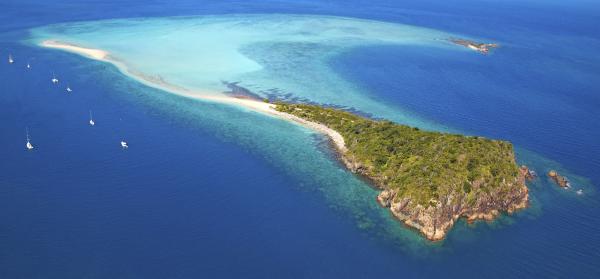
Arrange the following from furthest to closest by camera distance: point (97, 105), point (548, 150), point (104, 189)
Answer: point (97, 105) < point (548, 150) < point (104, 189)

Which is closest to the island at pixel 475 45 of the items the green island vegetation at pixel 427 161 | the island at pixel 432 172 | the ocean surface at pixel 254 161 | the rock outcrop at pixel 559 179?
the ocean surface at pixel 254 161

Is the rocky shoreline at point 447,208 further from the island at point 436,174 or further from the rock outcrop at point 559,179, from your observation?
the rock outcrop at point 559,179

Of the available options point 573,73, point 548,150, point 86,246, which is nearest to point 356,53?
point 573,73

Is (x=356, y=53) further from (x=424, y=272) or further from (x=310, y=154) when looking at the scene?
(x=424, y=272)

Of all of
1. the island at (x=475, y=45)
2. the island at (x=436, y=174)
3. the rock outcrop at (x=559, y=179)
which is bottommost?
the rock outcrop at (x=559, y=179)

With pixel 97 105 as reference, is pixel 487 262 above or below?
below

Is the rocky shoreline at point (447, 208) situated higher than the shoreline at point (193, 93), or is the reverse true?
the shoreline at point (193, 93)

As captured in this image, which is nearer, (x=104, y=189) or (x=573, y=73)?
(x=104, y=189)

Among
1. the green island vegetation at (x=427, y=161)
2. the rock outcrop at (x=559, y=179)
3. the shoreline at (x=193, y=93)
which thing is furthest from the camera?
the shoreline at (x=193, y=93)
